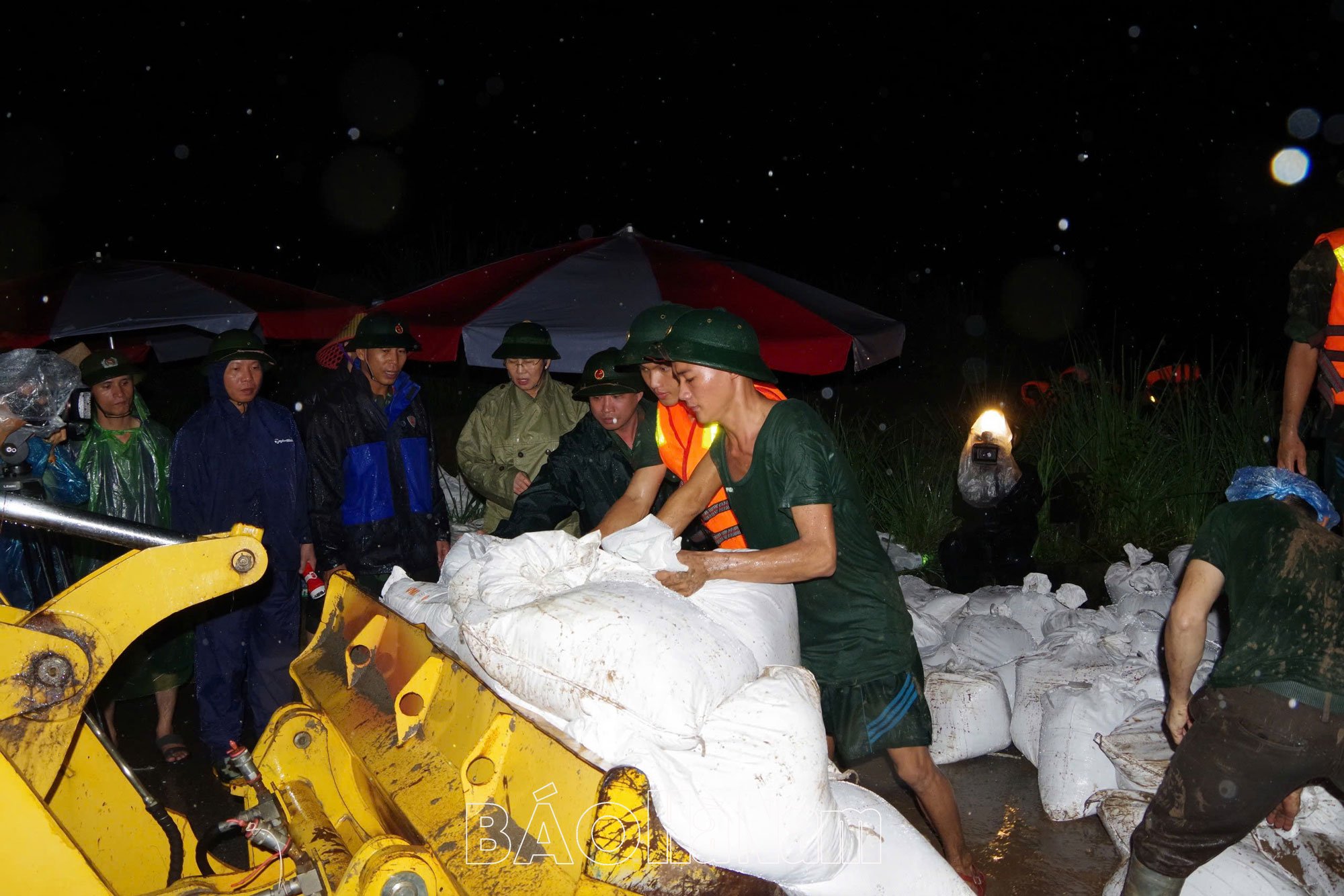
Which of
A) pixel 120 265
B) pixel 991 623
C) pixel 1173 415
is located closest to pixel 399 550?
pixel 991 623

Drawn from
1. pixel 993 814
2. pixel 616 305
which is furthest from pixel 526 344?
pixel 993 814

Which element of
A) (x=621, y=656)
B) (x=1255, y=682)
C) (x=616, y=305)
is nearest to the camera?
(x=621, y=656)

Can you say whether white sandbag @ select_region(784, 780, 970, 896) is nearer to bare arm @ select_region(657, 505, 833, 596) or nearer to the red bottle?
bare arm @ select_region(657, 505, 833, 596)

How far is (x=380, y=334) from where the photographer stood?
14.9 feet

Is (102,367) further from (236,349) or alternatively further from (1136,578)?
(1136,578)

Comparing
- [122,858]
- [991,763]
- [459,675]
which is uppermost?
[459,675]

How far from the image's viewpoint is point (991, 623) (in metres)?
4.60

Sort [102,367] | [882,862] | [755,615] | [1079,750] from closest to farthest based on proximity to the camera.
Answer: [882,862]
[755,615]
[1079,750]
[102,367]

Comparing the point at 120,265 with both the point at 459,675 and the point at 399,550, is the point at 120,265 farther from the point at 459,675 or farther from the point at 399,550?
the point at 459,675

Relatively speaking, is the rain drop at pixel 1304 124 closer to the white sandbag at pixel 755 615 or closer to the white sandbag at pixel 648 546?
the white sandbag at pixel 755 615

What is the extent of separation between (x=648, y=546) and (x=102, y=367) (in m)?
3.18

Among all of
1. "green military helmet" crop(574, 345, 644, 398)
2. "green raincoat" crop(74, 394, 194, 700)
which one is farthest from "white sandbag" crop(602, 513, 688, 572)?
"green raincoat" crop(74, 394, 194, 700)

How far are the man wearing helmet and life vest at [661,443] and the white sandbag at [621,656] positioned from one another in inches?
35.4

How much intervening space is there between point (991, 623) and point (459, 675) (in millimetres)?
2960
